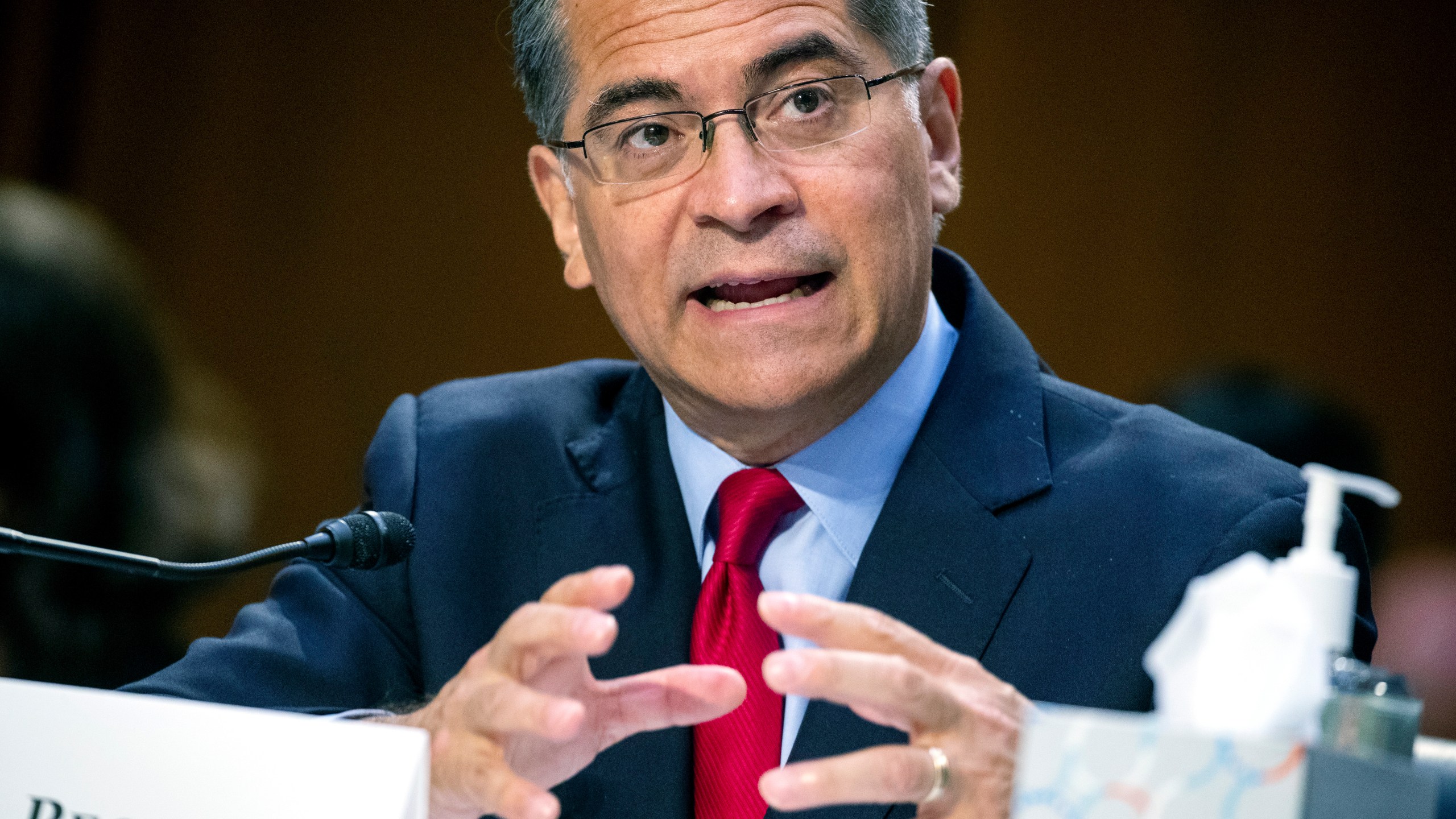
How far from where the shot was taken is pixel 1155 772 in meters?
0.70

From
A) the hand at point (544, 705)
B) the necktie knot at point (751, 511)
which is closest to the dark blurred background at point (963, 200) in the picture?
the necktie knot at point (751, 511)

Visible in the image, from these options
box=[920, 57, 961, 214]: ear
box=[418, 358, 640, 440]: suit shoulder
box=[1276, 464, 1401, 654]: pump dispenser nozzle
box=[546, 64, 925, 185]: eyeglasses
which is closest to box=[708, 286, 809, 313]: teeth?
box=[546, 64, 925, 185]: eyeglasses

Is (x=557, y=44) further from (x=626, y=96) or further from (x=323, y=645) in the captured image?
(x=323, y=645)

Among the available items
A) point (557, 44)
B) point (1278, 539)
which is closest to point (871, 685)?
point (1278, 539)

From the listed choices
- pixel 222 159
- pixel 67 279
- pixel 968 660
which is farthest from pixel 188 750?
pixel 222 159

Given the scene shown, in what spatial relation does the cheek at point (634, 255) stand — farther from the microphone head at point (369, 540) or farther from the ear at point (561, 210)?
the microphone head at point (369, 540)

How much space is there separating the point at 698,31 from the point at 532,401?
0.59 meters

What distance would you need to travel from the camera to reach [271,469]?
3.78m

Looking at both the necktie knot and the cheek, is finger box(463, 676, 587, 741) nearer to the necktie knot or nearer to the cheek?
the necktie knot

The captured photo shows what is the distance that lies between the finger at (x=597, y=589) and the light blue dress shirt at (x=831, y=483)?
53cm

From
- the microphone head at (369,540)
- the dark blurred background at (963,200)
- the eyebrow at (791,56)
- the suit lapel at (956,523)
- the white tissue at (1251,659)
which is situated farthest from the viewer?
the dark blurred background at (963,200)

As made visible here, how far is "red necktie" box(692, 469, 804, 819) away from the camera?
137 cm

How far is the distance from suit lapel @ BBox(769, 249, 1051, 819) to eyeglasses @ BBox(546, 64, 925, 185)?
0.33 m

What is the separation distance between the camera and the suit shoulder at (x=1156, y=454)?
143cm
